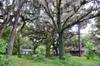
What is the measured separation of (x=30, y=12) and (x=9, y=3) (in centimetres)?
324

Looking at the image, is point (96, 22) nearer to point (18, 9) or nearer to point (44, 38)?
point (44, 38)

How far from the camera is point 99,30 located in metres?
35.9

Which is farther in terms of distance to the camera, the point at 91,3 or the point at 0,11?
the point at 91,3

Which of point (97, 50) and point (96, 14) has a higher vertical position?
point (96, 14)

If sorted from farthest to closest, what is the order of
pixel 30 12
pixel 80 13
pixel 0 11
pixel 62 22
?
pixel 62 22, pixel 80 13, pixel 30 12, pixel 0 11

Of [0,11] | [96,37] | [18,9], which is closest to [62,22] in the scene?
[0,11]

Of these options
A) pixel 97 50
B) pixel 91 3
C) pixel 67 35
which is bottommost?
pixel 97 50

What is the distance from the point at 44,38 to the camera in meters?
35.1

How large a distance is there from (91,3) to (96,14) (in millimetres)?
1085

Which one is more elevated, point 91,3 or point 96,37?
point 91,3

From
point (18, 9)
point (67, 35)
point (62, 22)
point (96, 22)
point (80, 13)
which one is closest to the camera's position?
point (18, 9)

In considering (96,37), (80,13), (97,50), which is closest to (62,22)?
(80,13)

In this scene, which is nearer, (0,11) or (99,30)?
(0,11)

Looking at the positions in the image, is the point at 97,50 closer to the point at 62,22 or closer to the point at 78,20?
the point at 62,22
